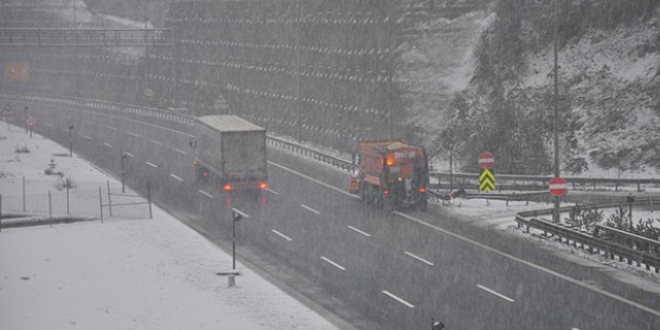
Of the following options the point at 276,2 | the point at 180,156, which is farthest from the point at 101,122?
the point at 180,156

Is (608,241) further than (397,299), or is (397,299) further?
(608,241)

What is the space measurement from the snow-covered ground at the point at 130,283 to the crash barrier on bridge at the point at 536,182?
16.2 metres

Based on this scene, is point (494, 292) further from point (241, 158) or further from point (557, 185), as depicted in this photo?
point (241, 158)

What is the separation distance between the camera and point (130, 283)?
108 feet

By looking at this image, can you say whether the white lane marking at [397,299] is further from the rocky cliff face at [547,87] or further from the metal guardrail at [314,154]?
the rocky cliff face at [547,87]

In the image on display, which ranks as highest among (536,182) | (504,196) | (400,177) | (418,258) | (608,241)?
(400,177)

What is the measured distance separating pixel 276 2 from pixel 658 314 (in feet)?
199

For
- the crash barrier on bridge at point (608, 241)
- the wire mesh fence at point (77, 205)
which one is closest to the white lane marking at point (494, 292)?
the crash barrier on bridge at point (608, 241)

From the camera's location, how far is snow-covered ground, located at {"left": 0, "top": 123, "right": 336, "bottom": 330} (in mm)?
28469

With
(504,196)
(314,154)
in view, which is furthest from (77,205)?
(314,154)

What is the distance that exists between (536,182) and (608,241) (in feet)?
60.7

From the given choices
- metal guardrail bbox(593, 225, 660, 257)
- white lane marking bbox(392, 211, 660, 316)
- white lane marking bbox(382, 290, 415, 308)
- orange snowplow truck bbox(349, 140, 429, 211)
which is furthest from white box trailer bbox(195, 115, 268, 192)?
white lane marking bbox(382, 290, 415, 308)

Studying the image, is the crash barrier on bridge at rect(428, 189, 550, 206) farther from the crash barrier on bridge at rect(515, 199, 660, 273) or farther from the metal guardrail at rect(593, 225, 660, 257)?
the metal guardrail at rect(593, 225, 660, 257)

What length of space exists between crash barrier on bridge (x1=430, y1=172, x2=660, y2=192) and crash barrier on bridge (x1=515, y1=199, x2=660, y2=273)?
10463mm
